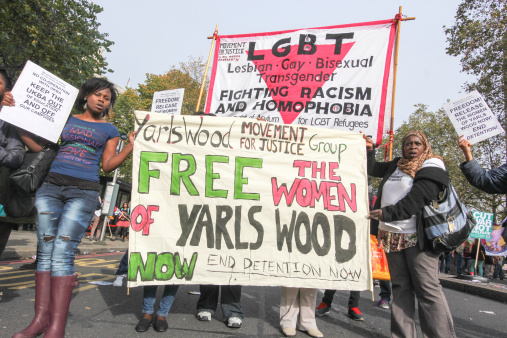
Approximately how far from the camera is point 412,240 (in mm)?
3240

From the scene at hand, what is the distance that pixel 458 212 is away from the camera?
3.21 metres

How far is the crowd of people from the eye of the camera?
9.14ft

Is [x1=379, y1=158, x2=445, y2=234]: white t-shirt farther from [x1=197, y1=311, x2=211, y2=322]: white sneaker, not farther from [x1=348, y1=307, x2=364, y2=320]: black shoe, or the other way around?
[x1=197, y1=311, x2=211, y2=322]: white sneaker

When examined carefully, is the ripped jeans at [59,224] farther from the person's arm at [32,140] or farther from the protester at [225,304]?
the protester at [225,304]

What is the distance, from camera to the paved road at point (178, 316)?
3.32 meters

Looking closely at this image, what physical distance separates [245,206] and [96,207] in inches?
47.5

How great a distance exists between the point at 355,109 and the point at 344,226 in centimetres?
182

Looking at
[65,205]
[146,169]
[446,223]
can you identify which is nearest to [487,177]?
[446,223]

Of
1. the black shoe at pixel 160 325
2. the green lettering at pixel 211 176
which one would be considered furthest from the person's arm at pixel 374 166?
the black shoe at pixel 160 325

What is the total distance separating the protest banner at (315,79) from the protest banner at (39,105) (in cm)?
240

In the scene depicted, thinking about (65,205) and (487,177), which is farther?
(487,177)

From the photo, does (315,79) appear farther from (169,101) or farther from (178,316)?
(169,101)

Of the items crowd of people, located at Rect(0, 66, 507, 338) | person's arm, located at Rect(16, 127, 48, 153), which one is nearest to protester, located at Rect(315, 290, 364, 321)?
crowd of people, located at Rect(0, 66, 507, 338)

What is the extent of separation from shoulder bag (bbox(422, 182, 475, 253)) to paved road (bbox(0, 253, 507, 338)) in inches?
54.6
